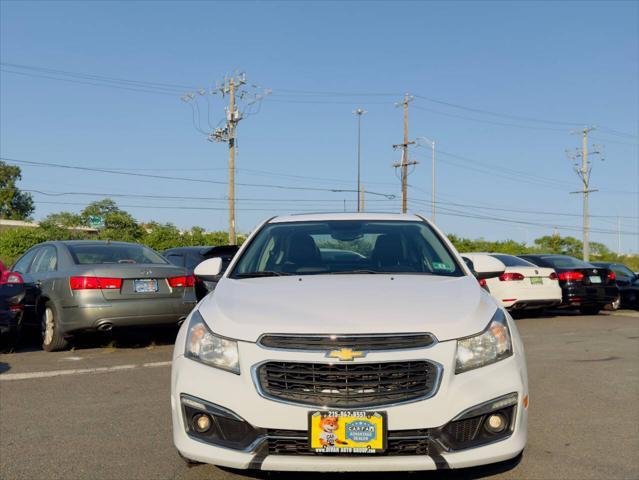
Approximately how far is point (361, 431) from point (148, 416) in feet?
8.85

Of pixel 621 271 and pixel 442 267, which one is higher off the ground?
pixel 442 267

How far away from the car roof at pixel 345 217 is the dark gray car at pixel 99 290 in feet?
12.2

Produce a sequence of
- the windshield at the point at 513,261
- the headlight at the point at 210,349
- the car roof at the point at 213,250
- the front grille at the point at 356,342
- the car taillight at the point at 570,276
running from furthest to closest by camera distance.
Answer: the car taillight at the point at 570,276, the windshield at the point at 513,261, the car roof at the point at 213,250, the headlight at the point at 210,349, the front grille at the point at 356,342

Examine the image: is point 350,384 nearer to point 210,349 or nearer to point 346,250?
point 210,349

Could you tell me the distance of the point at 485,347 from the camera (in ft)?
10.9

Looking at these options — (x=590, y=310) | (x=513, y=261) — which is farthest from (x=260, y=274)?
(x=590, y=310)

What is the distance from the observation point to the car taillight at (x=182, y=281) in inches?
342

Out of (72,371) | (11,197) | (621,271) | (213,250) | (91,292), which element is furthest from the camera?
(11,197)

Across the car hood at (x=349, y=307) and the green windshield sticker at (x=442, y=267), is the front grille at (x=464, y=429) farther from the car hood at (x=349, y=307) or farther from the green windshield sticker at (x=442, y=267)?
the green windshield sticker at (x=442, y=267)

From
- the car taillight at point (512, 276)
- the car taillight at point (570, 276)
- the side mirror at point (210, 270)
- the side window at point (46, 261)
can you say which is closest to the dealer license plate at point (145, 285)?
the side window at point (46, 261)

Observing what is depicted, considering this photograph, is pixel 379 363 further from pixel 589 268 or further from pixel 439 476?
pixel 589 268

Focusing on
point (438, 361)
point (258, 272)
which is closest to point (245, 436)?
point (438, 361)

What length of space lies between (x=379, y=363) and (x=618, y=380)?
15.6ft

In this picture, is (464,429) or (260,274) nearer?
(464,429)
